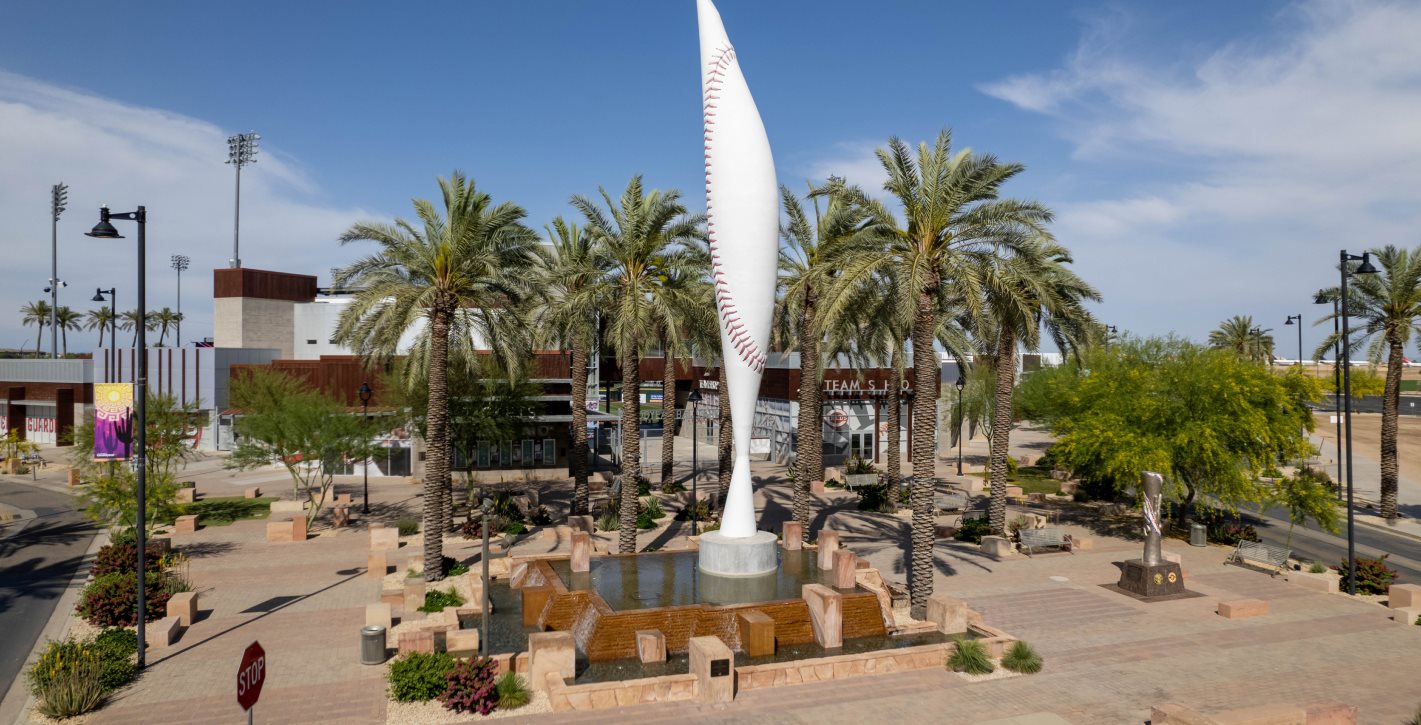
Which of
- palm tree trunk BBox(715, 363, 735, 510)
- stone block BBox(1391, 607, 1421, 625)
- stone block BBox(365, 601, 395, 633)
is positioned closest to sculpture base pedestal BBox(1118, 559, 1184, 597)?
stone block BBox(1391, 607, 1421, 625)

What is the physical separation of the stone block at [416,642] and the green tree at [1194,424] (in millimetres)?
20315

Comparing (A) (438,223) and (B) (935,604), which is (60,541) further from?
(B) (935,604)

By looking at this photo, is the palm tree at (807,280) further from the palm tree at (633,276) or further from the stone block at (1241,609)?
the stone block at (1241,609)

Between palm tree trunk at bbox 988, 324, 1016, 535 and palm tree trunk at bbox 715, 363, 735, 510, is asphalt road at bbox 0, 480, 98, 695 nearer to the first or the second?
palm tree trunk at bbox 715, 363, 735, 510

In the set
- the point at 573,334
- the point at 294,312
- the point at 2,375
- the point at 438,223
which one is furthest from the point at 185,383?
the point at 438,223

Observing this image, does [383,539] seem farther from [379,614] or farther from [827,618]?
[827,618]

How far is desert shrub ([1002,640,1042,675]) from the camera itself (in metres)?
15.9

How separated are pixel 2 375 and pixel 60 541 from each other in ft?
139

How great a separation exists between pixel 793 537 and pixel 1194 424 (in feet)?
43.1

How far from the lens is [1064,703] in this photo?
1443cm

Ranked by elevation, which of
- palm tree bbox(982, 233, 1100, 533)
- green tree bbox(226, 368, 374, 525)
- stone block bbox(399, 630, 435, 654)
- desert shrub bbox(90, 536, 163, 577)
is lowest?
stone block bbox(399, 630, 435, 654)

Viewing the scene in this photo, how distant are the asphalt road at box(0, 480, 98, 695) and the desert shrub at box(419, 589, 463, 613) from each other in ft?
24.2

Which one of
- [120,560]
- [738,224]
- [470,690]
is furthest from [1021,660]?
[120,560]

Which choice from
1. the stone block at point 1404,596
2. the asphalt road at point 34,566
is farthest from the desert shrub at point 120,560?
the stone block at point 1404,596
